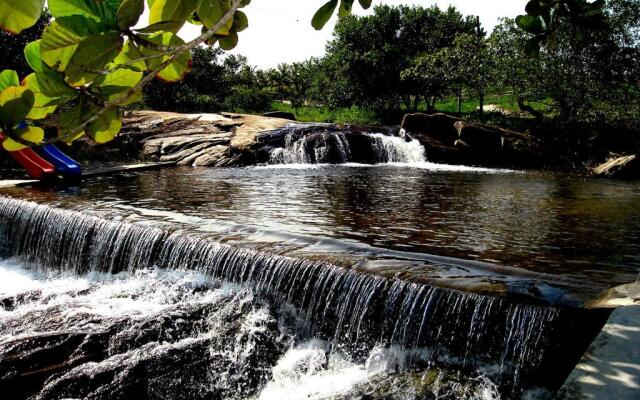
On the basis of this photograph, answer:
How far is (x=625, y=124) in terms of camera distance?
19.5 metres

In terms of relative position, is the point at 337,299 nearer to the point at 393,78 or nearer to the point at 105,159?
the point at 105,159

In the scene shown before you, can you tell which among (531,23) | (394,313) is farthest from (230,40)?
(394,313)

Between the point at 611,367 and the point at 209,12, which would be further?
the point at 611,367

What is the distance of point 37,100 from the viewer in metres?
1.05

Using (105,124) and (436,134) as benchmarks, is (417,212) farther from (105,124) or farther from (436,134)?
(436,134)

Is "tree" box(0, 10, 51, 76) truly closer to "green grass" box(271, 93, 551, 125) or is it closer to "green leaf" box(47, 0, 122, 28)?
"green grass" box(271, 93, 551, 125)

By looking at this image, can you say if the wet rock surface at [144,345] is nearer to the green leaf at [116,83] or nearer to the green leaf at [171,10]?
the green leaf at [116,83]

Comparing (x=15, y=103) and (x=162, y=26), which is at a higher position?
(x=162, y=26)

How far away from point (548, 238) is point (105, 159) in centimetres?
1753

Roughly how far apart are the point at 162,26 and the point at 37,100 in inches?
13.3

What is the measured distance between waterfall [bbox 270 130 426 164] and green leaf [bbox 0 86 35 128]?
57.7ft

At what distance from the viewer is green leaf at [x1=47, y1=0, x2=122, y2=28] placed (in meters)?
0.88

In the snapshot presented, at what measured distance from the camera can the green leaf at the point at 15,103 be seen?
995 millimetres

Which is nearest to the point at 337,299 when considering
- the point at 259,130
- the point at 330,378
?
the point at 330,378
